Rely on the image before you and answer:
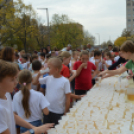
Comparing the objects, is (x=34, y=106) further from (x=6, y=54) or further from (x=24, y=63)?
(x=24, y=63)

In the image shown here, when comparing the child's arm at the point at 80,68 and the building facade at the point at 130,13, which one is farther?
the building facade at the point at 130,13

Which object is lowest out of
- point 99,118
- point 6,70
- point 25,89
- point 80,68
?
point 99,118

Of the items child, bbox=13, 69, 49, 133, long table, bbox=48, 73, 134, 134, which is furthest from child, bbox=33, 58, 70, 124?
long table, bbox=48, 73, 134, 134

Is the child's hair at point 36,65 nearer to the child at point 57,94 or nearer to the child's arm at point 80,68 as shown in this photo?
the child's arm at point 80,68

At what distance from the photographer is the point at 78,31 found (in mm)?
42969

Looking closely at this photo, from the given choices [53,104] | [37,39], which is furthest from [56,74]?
[37,39]

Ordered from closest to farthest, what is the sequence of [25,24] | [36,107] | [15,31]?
[36,107] < [15,31] < [25,24]

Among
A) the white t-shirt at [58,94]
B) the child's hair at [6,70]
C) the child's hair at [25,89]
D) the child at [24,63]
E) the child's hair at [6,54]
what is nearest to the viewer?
the child's hair at [6,70]

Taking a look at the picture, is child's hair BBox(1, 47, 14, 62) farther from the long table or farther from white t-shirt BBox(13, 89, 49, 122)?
the long table

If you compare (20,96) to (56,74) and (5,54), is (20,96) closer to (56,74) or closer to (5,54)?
(56,74)

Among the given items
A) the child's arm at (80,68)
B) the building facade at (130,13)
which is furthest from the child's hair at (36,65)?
the building facade at (130,13)

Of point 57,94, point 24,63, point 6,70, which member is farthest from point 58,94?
point 24,63

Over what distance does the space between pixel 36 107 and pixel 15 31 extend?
22.6 meters

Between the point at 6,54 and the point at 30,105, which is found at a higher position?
the point at 6,54
